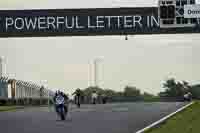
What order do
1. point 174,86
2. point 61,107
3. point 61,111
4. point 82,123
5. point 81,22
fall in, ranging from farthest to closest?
point 174,86
point 81,22
point 61,107
point 61,111
point 82,123

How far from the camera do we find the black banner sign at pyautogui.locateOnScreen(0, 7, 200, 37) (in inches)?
1935

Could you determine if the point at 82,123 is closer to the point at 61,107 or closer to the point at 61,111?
the point at 61,111

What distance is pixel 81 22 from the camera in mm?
49562

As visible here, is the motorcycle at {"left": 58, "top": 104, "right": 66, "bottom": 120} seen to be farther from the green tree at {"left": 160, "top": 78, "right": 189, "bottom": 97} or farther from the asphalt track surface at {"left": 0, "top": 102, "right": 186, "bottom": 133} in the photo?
the green tree at {"left": 160, "top": 78, "right": 189, "bottom": 97}

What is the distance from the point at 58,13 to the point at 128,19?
14.4 ft

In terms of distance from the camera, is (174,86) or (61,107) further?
(174,86)

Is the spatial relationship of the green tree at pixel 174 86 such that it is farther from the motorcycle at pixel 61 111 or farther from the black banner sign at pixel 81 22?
the motorcycle at pixel 61 111

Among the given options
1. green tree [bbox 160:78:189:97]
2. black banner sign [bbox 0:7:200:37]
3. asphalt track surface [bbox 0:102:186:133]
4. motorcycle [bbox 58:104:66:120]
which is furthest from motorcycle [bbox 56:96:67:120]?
green tree [bbox 160:78:189:97]

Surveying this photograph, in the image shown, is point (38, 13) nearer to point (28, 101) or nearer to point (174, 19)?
point (174, 19)

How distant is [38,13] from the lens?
164 feet

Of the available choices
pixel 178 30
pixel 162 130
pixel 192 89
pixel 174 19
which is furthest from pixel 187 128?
pixel 192 89

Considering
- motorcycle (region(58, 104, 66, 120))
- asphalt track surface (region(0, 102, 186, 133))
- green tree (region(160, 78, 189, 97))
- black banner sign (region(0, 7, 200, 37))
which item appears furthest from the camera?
green tree (region(160, 78, 189, 97))

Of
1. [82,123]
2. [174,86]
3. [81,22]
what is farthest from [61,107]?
[174,86]

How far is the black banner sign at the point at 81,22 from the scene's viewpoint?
49.2 metres
